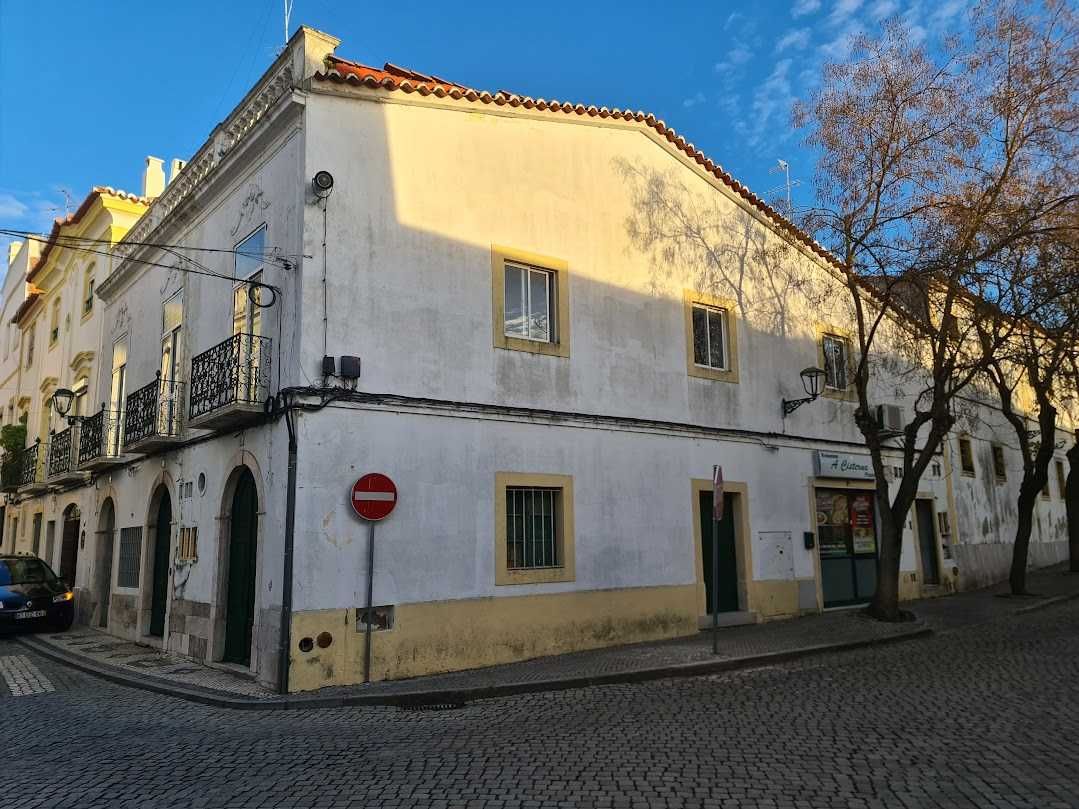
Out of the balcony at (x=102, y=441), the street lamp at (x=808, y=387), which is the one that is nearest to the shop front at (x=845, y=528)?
the street lamp at (x=808, y=387)

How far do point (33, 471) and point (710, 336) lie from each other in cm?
1804

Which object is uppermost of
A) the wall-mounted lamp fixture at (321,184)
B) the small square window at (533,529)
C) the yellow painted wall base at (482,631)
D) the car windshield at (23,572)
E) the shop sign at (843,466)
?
the wall-mounted lamp fixture at (321,184)

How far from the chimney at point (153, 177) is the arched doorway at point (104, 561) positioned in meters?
9.54

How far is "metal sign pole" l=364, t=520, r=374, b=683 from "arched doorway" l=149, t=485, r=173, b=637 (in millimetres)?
5735

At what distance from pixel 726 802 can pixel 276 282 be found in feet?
26.0

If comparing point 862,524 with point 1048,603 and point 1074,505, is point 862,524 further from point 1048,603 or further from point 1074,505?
point 1074,505

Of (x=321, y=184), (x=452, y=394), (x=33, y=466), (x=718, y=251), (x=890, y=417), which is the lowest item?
(x=452, y=394)

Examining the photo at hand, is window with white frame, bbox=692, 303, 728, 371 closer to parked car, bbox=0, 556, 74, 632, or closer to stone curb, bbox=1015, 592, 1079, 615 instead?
stone curb, bbox=1015, 592, 1079, 615

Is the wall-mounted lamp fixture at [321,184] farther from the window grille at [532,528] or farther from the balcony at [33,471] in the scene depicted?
the balcony at [33,471]

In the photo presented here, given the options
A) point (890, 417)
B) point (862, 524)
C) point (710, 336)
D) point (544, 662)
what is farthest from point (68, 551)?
point (890, 417)

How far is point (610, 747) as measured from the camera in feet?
20.1

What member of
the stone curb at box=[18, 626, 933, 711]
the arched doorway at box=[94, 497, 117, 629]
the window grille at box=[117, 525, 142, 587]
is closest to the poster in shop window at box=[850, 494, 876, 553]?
the stone curb at box=[18, 626, 933, 711]

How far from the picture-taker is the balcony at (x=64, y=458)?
1703cm

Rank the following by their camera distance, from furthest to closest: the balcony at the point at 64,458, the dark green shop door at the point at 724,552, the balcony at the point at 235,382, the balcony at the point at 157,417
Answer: the balcony at the point at 64,458
the dark green shop door at the point at 724,552
the balcony at the point at 157,417
the balcony at the point at 235,382
